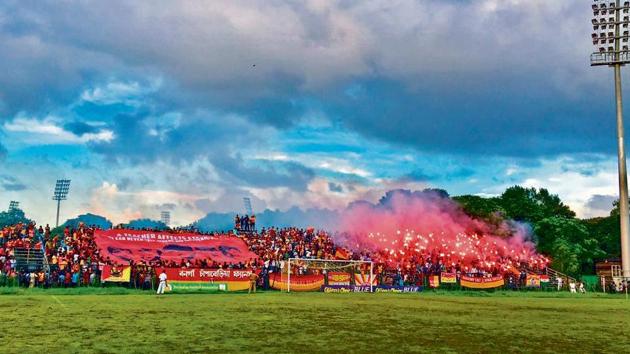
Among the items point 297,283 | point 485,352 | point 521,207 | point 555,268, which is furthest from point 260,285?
point 521,207

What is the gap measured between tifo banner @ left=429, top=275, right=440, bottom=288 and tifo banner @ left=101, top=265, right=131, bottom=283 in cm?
2130

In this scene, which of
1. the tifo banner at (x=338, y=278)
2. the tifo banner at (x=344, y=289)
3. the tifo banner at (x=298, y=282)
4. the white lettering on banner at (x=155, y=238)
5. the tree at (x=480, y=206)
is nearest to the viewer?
the tifo banner at (x=298, y=282)

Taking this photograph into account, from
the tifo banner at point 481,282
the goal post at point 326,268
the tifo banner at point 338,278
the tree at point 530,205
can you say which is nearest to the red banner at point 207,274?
the goal post at point 326,268

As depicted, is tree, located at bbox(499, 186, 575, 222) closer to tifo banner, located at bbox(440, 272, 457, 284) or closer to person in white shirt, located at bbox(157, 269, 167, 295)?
tifo banner, located at bbox(440, 272, 457, 284)

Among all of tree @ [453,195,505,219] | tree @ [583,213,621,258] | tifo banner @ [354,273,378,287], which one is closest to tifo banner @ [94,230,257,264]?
tifo banner @ [354,273,378,287]

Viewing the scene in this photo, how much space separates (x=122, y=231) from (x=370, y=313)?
30660mm

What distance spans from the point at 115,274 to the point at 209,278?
565 centimetres

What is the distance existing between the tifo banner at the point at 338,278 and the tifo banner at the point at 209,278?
17.5 feet

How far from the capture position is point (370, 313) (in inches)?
813

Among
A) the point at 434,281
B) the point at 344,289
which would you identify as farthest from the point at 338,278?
the point at 434,281

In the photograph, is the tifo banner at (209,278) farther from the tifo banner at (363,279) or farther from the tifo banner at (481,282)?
the tifo banner at (481,282)

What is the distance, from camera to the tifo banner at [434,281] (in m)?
41.1

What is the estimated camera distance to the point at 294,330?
14.8 meters

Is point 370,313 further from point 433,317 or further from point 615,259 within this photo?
point 615,259
